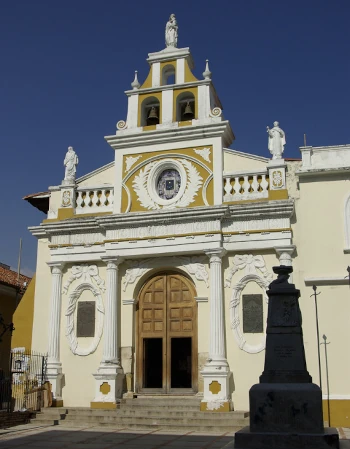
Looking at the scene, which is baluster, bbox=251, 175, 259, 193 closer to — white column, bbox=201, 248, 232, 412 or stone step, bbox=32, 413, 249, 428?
white column, bbox=201, 248, 232, 412

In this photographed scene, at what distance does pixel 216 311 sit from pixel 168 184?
4.47 meters

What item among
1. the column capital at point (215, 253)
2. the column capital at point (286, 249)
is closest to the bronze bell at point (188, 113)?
the column capital at point (215, 253)

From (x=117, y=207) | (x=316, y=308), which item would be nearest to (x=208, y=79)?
(x=117, y=207)

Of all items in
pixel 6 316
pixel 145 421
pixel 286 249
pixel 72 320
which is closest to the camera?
pixel 145 421

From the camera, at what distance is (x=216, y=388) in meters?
16.4

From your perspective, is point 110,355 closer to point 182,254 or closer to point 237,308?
point 182,254

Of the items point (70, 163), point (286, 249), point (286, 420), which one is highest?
point (70, 163)

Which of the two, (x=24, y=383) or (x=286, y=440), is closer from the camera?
(x=286, y=440)

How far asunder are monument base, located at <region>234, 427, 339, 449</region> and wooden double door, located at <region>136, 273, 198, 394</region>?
8.56m

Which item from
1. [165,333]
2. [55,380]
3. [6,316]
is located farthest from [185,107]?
[6,316]

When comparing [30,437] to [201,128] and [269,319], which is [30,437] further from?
[201,128]

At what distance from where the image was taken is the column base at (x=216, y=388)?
1609cm

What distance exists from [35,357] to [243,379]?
6.72 meters

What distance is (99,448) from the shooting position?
39.3 feet
